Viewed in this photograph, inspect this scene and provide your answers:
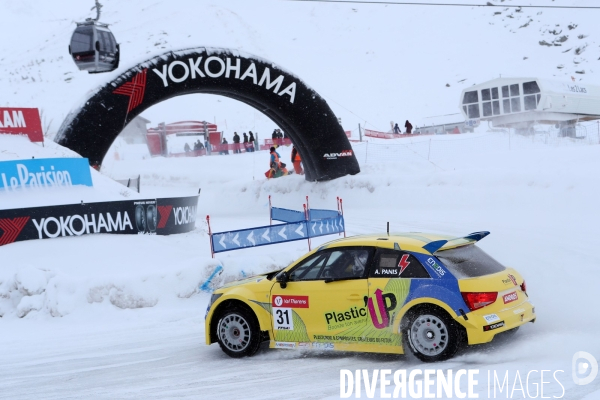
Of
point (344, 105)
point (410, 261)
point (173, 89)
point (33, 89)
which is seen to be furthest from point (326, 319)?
point (33, 89)

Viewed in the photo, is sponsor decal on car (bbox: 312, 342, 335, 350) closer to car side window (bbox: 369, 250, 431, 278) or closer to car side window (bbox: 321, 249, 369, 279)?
car side window (bbox: 321, 249, 369, 279)

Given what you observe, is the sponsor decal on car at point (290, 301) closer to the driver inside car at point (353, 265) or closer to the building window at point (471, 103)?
the driver inside car at point (353, 265)

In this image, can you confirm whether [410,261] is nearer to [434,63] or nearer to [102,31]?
[102,31]

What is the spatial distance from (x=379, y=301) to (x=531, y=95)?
111 feet

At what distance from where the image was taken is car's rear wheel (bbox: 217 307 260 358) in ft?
25.3

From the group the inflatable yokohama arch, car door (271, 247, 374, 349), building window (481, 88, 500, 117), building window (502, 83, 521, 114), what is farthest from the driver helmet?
building window (481, 88, 500, 117)

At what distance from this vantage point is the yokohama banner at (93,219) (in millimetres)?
12000

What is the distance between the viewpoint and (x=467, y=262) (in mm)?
7043

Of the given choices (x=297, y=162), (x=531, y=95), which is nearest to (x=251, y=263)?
(x=297, y=162)

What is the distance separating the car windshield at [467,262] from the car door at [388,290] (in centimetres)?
28

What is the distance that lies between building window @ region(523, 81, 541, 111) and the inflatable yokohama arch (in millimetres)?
18411

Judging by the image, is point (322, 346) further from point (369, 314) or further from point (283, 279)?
point (283, 279)

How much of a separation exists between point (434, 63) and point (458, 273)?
220ft

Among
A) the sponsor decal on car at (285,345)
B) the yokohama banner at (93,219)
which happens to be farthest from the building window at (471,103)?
the sponsor decal on car at (285,345)
